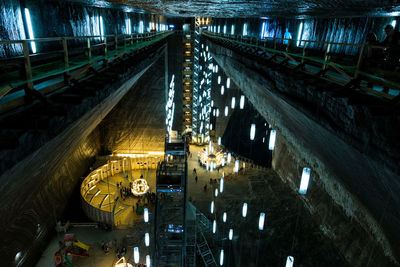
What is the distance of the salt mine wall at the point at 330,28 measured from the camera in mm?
7500

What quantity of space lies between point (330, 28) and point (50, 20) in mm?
9419

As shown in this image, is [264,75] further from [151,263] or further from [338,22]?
[151,263]

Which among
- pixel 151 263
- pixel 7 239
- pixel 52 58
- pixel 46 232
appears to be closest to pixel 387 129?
pixel 52 58

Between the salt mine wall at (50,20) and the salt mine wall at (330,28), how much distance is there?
8.42 m

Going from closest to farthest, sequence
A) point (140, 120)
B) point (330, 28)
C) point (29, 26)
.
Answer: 1. point (29, 26)
2. point (330, 28)
3. point (140, 120)

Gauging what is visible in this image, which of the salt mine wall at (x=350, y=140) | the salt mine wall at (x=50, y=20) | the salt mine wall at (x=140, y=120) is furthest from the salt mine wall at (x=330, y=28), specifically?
the salt mine wall at (x=50, y=20)

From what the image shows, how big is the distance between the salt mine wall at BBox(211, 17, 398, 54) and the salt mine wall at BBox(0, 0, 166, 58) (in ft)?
27.6

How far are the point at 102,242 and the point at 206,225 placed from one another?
179 inches

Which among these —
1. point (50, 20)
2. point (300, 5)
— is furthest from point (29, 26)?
point (300, 5)

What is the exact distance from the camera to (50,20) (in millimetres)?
6074

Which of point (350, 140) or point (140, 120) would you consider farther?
point (140, 120)

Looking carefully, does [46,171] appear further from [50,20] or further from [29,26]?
[50,20]

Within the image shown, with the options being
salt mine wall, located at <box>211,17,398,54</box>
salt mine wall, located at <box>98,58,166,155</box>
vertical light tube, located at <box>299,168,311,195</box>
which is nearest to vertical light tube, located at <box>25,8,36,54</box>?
vertical light tube, located at <box>299,168,311,195</box>

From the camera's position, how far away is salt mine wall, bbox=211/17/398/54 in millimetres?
7500
